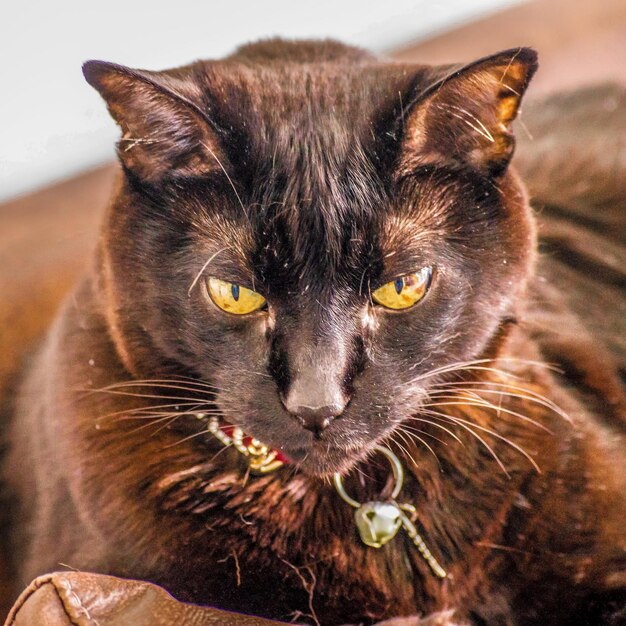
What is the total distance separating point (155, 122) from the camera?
0.91 meters

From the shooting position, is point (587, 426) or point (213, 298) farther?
point (587, 426)

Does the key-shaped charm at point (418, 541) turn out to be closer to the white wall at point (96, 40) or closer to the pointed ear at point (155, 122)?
the pointed ear at point (155, 122)

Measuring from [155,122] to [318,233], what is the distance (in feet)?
0.70

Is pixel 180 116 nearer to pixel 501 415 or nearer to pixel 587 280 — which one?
pixel 501 415

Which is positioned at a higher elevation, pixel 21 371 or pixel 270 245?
pixel 270 245

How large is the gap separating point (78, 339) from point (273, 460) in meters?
0.32

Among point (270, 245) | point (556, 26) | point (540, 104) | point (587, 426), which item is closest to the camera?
point (270, 245)

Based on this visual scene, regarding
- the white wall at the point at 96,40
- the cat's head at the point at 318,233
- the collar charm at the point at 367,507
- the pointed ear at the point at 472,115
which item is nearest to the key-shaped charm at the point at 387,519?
the collar charm at the point at 367,507

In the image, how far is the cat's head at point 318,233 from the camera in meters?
0.88

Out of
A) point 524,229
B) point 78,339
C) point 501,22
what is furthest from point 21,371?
point 501,22

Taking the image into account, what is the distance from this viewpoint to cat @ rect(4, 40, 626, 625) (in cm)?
89

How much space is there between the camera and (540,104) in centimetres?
173

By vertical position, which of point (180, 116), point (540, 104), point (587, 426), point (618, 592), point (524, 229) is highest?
point (180, 116)

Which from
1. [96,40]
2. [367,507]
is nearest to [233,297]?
[367,507]
